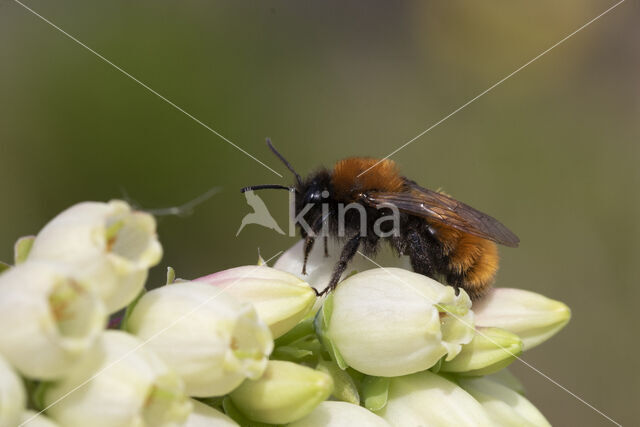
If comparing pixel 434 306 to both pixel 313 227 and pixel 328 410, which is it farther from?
pixel 313 227

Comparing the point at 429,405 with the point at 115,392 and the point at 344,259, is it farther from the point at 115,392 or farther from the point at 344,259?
the point at 115,392

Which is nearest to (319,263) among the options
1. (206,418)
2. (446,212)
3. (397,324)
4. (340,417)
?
(446,212)

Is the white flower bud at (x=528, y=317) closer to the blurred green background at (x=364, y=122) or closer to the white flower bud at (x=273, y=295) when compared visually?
the white flower bud at (x=273, y=295)

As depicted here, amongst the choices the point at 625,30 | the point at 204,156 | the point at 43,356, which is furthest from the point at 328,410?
the point at 625,30

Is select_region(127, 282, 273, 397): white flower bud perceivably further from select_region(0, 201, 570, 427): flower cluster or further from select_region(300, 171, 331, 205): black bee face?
select_region(300, 171, 331, 205): black bee face

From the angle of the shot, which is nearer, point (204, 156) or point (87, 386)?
point (87, 386)
